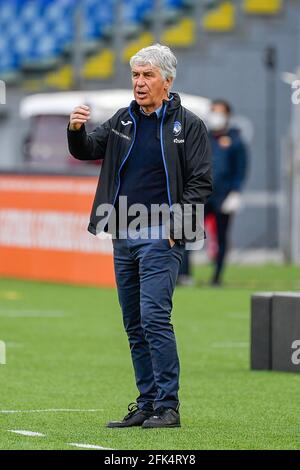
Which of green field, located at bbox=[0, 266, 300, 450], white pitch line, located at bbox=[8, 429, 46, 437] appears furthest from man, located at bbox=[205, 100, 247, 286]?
white pitch line, located at bbox=[8, 429, 46, 437]

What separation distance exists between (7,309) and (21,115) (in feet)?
39.7

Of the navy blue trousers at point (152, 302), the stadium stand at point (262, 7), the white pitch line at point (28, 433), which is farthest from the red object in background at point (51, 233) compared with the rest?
the white pitch line at point (28, 433)

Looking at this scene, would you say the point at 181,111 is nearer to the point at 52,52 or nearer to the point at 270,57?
the point at 270,57

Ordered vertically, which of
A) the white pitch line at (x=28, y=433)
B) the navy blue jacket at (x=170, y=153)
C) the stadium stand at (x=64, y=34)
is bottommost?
the white pitch line at (x=28, y=433)

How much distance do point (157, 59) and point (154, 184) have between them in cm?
66

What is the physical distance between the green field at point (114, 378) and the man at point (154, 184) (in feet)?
1.52

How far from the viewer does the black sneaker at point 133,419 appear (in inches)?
329

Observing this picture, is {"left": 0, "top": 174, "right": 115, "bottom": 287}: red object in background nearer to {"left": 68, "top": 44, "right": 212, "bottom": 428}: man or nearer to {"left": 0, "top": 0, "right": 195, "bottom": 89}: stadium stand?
{"left": 0, "top": 0, "right": 195, "bottom": 89}: stadium stand

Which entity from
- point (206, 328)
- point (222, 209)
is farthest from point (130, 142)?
point (222, 209)

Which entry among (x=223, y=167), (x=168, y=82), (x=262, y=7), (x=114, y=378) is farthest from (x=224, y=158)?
(x=168, y=82)

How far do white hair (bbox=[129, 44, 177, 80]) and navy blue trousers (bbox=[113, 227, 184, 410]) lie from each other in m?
0.87

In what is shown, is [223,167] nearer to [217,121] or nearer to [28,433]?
[217,121]

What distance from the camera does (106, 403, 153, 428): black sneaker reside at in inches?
329

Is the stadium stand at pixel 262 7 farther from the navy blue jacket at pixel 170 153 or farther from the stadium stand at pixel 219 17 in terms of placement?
the navy blue jacket at pixel 170 153
